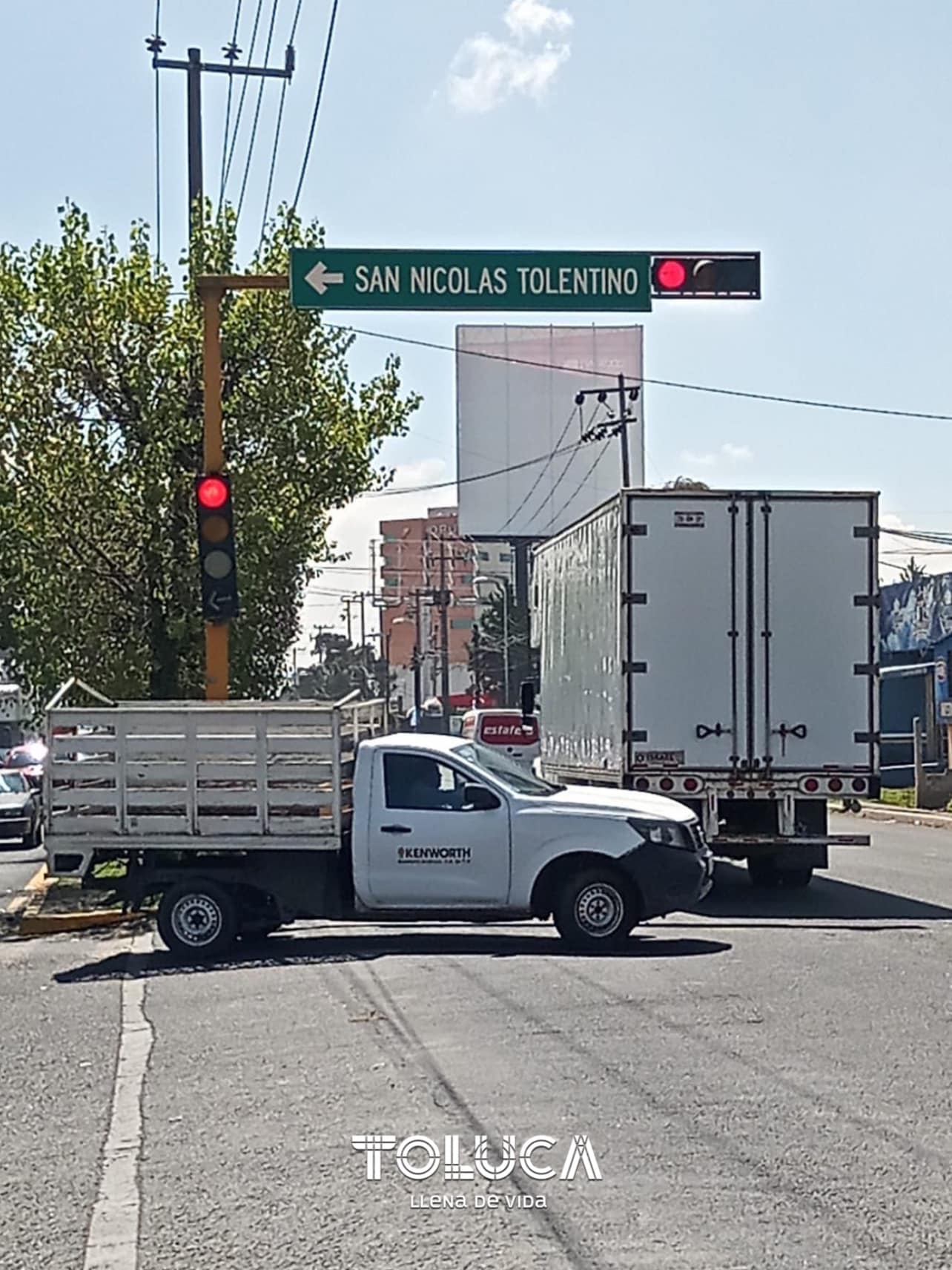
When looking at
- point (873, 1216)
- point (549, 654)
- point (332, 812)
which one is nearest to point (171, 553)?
point (549, 654)

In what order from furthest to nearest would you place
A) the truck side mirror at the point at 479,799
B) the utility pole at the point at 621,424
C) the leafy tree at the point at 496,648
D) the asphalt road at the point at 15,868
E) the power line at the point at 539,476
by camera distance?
1. the leafy tree at the point at 496,648
2. the power line at the point at 539,476
3. the utility pole at the point at 621,424
4. the asphalt road at the point at 15,868
5. the truck side mirror at the point at 479,799

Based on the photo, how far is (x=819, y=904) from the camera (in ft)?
57.9

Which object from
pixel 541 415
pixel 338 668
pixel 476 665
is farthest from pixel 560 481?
pixel 338 668

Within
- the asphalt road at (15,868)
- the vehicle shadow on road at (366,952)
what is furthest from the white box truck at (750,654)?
the asphalt road at (15,868)

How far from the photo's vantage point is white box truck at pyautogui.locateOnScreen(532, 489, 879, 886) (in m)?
17.7

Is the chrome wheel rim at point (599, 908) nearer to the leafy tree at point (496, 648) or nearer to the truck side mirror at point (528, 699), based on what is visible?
the truck side mirror at point (528, 699)

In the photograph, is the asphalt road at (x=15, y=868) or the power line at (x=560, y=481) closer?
the asphalt road at (x=15, y=868)

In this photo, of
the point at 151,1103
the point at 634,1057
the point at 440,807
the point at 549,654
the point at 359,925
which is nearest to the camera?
the point at 151,1103

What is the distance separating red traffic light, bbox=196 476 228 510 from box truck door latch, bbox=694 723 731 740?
538cm

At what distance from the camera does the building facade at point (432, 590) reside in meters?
→ 99.8

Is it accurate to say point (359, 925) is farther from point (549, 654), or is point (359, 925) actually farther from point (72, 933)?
point (549, 654)

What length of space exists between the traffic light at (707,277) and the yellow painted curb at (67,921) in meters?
7.74

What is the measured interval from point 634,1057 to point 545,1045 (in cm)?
61

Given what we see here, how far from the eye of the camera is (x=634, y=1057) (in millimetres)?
9406
